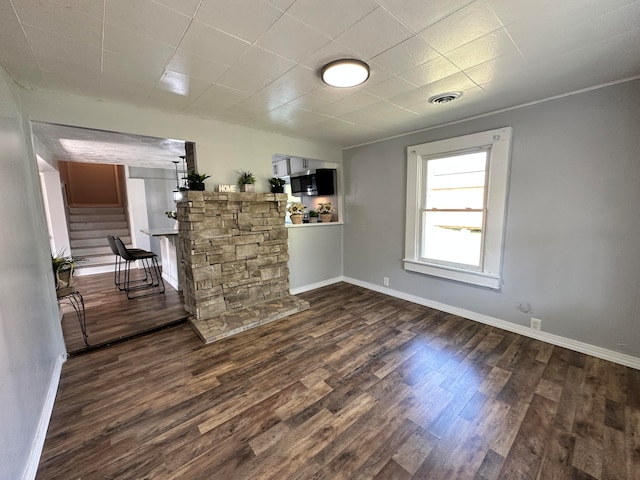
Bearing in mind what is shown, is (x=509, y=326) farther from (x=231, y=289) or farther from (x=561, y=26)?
(x=231, y=289)

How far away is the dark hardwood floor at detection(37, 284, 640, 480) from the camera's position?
55.9 inches

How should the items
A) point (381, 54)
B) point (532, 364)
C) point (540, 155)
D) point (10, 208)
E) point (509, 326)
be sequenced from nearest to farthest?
point (10, 208)
point (381, 54)
point (532, 364)
point (540, 155)
point (509, 326)

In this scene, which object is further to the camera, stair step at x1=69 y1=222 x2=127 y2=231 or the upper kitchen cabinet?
stair step at x1=69 y1=222 x2=127 y2=231

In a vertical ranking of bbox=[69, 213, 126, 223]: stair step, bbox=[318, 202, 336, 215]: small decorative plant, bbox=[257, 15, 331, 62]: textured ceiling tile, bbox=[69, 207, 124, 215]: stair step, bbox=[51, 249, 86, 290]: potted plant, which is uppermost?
bbox=[257, 15, 331, 62]: textured ceiling tile

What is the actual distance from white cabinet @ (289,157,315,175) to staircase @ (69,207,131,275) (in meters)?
4.64

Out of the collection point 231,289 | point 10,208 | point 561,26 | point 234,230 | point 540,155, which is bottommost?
point 231,289

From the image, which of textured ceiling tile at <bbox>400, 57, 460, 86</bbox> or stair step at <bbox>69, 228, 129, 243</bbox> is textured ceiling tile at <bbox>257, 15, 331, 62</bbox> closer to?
textured ceiling tile at <bbox>400, 57, 460, 86</bbox>

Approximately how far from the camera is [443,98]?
245 cm

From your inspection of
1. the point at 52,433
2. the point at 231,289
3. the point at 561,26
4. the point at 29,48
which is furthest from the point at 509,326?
the point at 29,48

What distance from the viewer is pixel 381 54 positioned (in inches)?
68.2

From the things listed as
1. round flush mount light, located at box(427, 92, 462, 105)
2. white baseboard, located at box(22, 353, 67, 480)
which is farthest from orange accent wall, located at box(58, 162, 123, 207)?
round flush mount light, located at box(427, 92, 462, 105)

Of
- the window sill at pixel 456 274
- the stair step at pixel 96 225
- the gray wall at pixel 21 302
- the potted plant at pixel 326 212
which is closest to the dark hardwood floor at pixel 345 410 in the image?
the gray wall at pixel 21 302

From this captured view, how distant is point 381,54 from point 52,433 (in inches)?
128

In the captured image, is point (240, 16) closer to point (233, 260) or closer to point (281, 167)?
point (233, 260)
